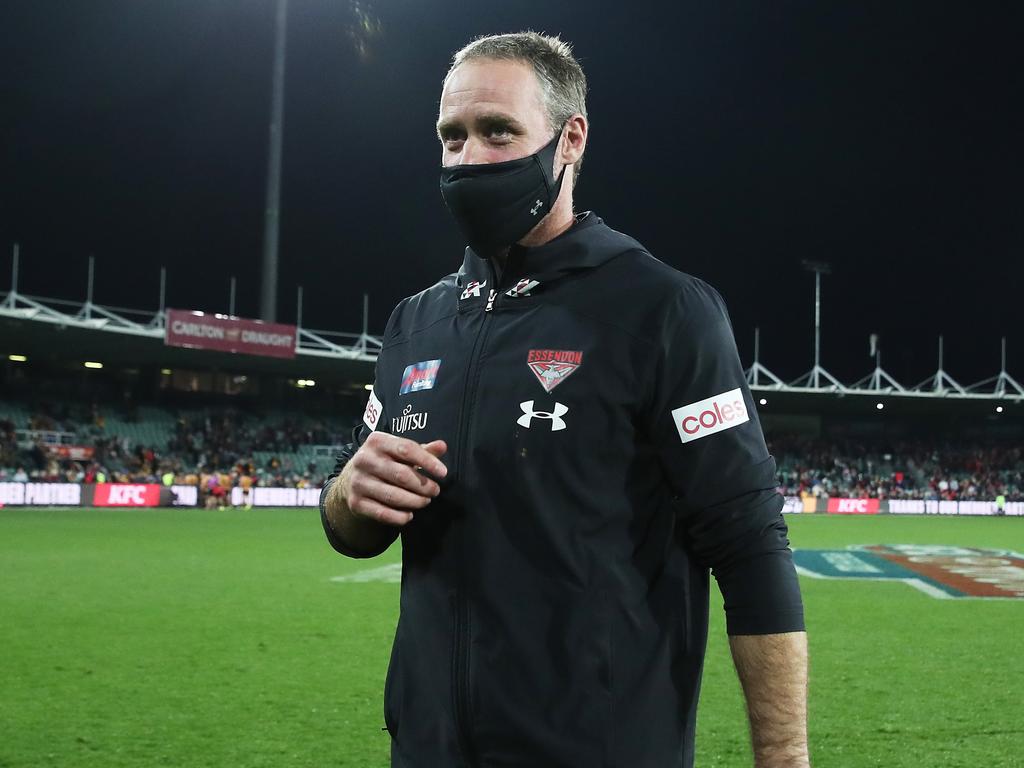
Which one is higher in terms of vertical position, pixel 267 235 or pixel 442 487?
pixel 267 235

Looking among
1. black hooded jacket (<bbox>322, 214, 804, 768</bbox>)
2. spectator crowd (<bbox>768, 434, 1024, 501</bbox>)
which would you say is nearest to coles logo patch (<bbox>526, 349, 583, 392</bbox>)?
black hooded jacket (<bbox>322, 214, 804, 768</bbox>)

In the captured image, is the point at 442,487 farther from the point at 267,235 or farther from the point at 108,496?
the point at 267,235

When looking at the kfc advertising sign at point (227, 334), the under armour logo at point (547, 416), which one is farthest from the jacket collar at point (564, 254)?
the kfc advertising sign at point (227, 334)

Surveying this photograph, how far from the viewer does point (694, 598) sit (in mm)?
1854

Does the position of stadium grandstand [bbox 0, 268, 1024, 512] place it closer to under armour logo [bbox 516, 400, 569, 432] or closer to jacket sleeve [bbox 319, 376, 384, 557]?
jacket sleeve [bbox 319, 376, 384, 557]

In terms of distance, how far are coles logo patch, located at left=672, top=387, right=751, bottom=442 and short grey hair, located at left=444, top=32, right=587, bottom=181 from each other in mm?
659

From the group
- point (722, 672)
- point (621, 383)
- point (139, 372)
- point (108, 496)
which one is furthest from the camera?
point (139, 372)

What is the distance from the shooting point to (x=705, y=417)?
5.82 ft

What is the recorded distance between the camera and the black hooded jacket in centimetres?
174

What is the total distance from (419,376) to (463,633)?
0.54 meters

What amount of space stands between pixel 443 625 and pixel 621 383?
0.55 metres

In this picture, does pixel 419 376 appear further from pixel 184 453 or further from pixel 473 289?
pixel 184 453

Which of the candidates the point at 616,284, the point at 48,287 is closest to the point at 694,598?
the point at 616,284

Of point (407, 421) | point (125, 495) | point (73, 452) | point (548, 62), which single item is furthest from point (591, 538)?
point (73, 452)
